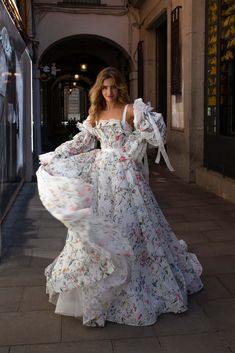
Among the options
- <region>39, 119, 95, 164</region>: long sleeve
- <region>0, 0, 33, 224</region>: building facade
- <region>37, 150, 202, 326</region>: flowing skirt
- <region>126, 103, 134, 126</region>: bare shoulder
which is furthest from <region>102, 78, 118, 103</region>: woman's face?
<region>0, 0, 33, 224</region>: building facade

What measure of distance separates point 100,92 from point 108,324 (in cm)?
169

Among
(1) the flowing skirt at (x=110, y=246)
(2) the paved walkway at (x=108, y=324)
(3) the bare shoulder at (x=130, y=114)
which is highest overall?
(3) the bare shoulder at (x=130, y=114)

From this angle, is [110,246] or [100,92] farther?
[100,92]

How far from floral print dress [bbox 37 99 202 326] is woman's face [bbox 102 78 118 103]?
0.17m

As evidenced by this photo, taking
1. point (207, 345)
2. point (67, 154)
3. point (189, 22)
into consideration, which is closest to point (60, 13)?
point (189, 22)

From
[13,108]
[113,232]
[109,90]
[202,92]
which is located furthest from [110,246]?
[202,92]

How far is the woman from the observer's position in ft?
10.6

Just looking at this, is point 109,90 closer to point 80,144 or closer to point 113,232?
point 80,144

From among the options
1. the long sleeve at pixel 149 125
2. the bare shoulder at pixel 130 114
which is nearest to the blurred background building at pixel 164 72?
the bare shoulder at pixel 130 114

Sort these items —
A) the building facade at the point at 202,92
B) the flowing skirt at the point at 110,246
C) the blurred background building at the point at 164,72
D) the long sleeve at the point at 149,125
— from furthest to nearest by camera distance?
1. the building facade at the point at 202,92
2. the blurred background building at the point at 164,72
3. the long sleeve at the point at 149,125
4. the flowing skirt at the point at 110,246

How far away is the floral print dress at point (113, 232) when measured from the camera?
3.22 m

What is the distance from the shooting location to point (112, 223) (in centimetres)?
329

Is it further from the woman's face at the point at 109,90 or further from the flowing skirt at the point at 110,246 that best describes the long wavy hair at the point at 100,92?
the flowing skirt at the point at 110,246

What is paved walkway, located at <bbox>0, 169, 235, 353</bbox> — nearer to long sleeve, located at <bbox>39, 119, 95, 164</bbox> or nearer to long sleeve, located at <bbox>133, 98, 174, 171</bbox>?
long sleeve, located at <bbox>39, 119, 95, 164</bbox>
